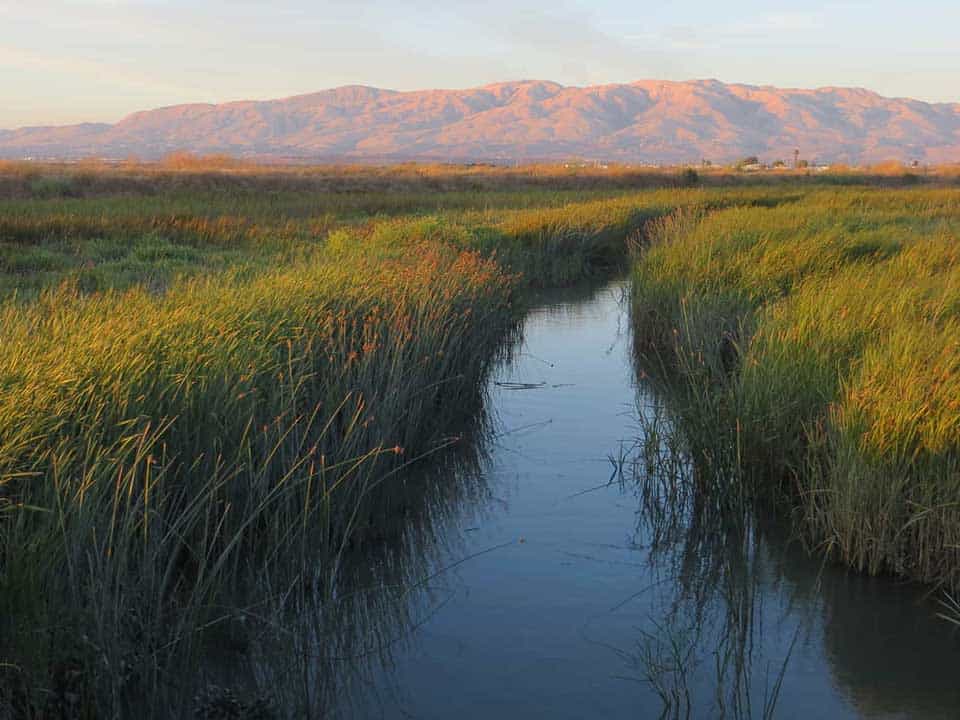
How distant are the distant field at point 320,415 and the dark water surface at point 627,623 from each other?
45cm

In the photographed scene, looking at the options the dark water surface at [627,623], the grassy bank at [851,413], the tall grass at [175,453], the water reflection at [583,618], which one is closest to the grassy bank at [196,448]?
the tall grass at [175,453]

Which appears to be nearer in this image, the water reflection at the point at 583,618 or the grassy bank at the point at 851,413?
the water reflection at the point at 583,618

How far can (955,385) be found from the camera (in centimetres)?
529

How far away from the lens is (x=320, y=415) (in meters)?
6.07

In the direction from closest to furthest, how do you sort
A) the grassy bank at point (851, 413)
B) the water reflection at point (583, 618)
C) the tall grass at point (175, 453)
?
the tall grass at point (175, 453), the water reflection at point (583, 618), the grassy bank at point (851, 413)

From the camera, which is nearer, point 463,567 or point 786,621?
point 786,621

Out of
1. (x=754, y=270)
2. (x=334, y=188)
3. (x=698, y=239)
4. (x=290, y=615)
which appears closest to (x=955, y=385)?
(x=290, y=615)

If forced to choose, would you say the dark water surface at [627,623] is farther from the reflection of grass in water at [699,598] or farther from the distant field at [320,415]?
the distant field at [320,415]

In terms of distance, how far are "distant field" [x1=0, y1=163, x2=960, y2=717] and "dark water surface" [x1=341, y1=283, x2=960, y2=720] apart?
0.45 metres

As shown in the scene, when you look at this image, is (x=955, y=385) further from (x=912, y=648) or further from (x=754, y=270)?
(x=754, y=270)

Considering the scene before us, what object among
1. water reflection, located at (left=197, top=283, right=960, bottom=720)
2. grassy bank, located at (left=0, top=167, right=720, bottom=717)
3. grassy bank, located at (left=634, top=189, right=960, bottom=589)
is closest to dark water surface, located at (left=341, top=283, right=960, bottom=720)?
water reflection, located at (left=197, top=283, right=960, bottom=720)

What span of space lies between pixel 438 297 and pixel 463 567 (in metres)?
3.46

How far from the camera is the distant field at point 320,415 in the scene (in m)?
3.68

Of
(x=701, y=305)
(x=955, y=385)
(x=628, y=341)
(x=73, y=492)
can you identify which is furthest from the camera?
(x=628, y=341)
